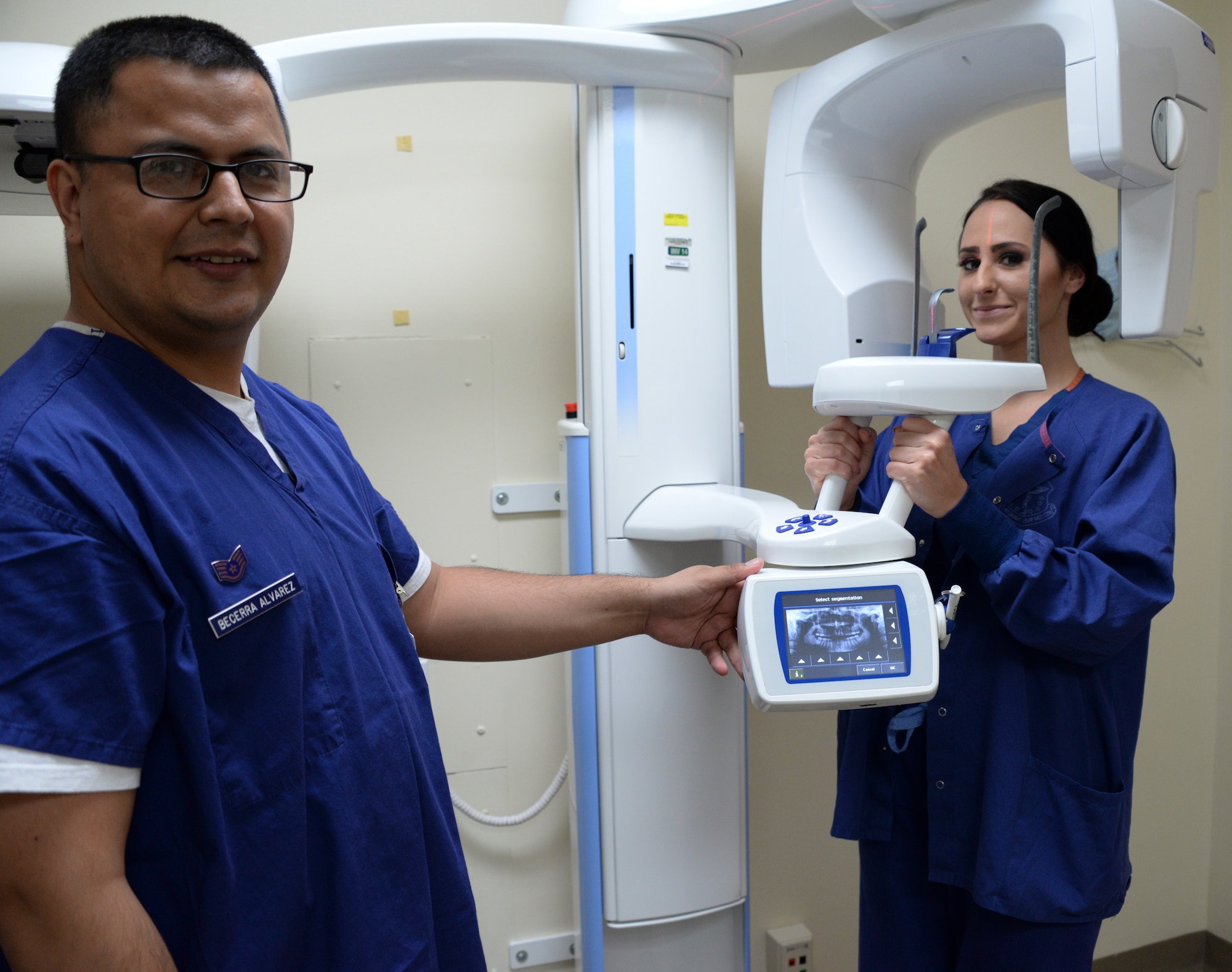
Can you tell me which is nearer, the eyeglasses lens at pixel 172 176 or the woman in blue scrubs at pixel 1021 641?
the eyeglasses lens at pixel 172 176

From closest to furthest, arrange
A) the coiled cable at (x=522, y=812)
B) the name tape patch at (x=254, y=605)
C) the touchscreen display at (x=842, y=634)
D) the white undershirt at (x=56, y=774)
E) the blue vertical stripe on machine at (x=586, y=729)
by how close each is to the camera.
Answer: the white undershirt at (x=56, y=774) < the name tape patch at (x=254, y=605) < the touchscreen display at (x=842, y=634) < the blue vertical stripe on machine at (x=586, y=729) < the coiled cable at (x=522, y=812)

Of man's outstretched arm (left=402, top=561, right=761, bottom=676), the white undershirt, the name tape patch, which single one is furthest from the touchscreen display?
the white undershirt

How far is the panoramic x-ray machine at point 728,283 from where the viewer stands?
1106 mm

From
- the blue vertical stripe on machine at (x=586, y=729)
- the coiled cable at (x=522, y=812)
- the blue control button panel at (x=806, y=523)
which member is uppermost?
the blue control button panel at (x=806, y=523)

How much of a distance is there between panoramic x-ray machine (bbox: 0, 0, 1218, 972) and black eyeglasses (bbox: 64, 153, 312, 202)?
21.4 inches

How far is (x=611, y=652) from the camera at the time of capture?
148 cm

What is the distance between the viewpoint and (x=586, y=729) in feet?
4.97

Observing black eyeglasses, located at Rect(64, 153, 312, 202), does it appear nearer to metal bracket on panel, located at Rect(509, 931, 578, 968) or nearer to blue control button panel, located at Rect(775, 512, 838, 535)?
blue control button panel, located at Rect(775, 512, 838, 535)

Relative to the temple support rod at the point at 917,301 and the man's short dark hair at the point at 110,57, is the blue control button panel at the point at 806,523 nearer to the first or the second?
the temple support rod at the point at 917,301

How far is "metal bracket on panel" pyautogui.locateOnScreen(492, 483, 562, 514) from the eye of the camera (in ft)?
6.11

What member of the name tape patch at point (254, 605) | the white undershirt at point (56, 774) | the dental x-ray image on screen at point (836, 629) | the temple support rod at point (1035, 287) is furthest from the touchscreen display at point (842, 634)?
the white undershirt at point (56, 774)

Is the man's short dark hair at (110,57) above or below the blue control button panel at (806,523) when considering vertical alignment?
above

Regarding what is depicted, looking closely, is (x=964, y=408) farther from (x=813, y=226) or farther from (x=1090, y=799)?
(x=1090, y=799)

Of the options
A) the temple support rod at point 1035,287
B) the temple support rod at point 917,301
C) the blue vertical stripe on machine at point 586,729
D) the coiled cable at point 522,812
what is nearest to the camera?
the temple support rod at point 1035,287
